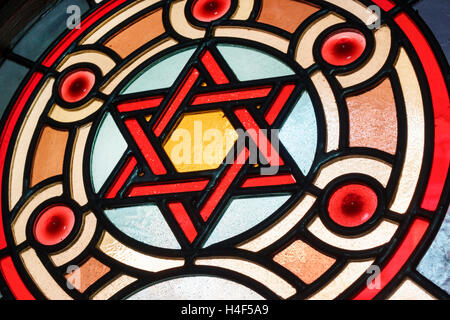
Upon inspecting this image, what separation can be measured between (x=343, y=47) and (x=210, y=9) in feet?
2.34

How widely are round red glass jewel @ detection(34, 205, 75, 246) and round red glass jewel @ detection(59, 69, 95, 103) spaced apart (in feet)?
1.91

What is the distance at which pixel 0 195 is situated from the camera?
2863 millimetres

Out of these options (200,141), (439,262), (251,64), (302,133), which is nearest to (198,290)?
(200,141)

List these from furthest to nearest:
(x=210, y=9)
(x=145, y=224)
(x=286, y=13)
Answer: (x=210, y=9) < (x=286, y=13) < (x=145, y=224)

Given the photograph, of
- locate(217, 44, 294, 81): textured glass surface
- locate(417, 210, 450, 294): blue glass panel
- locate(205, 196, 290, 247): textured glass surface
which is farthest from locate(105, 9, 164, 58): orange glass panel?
locate(417, 210, 450, 294): blue glass panel

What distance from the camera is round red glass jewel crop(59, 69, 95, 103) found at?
3.04 metres

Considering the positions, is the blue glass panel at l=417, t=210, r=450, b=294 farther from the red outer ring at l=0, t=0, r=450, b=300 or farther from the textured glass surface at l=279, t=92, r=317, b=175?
the textured glass surface at l=279, t=92, r=317, b=175

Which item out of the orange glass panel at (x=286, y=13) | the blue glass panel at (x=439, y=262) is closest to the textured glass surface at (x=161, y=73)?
the orange glass panel at (x=286, y=13)

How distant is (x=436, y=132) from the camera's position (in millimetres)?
2357

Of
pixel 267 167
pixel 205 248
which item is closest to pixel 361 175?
pixel 267 167

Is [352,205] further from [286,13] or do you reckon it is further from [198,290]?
[286,13]
